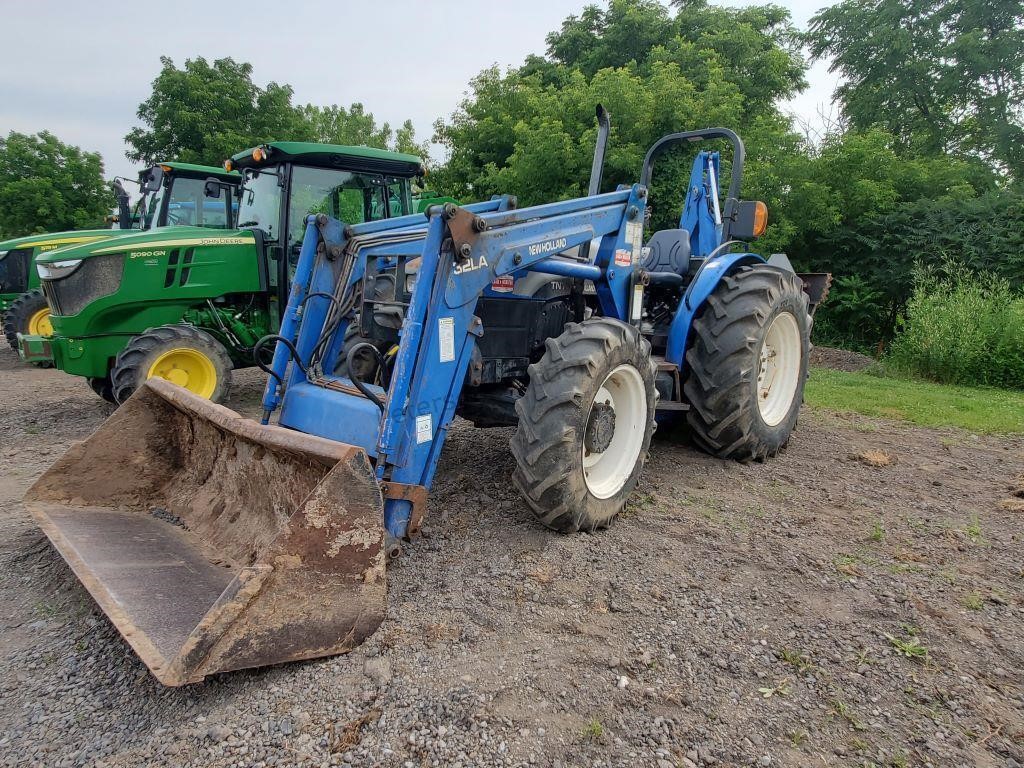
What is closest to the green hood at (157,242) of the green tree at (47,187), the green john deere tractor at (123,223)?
the green john deere tractor at (123,223)

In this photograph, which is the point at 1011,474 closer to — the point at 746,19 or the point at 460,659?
the point at 460,659

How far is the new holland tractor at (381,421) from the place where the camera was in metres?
2.37

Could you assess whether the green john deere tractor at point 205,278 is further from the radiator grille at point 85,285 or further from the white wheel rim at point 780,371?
the white wheel rim at point 780,371

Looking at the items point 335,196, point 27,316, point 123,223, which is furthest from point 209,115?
point 335,196

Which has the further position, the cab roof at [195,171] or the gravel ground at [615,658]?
the cab roof at [195,171]

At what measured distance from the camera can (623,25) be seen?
59.8ft

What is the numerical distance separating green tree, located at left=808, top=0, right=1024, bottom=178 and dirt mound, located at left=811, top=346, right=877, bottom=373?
8.80 metres

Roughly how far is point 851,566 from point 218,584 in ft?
9.67

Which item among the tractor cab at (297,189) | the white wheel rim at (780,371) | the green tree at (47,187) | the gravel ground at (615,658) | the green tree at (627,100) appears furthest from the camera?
the green tree at (47,187)

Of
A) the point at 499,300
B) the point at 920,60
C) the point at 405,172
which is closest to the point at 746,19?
the point at 920,60

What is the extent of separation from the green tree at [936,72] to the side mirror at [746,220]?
1568cm

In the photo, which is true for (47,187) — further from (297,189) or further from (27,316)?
(297,189)

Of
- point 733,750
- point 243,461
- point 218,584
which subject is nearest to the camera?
point 733,750

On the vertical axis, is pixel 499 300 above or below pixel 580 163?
below
